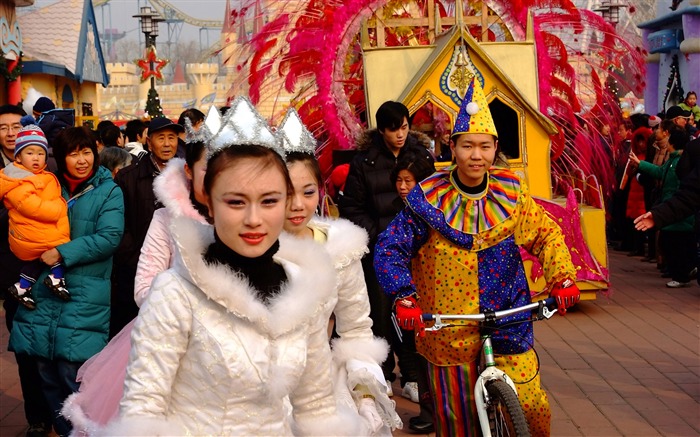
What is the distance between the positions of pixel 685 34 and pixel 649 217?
1897 cm

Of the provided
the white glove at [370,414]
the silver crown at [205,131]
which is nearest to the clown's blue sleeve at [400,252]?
the silver crown at [205,131]

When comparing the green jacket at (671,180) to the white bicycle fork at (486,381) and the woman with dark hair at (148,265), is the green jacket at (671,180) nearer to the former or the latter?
the white bicycle fork at (486,381)

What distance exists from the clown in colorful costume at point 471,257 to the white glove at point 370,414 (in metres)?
1.26

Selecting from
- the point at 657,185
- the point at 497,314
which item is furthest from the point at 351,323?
the point at 657,185

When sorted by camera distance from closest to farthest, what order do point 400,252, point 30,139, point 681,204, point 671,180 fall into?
point 400,252, point 30,139, point 681,204, point 671,180

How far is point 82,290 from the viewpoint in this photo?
5.84 metres

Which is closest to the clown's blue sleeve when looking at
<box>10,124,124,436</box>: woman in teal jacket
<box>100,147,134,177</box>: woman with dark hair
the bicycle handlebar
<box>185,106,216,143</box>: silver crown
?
the bicycle handlebar

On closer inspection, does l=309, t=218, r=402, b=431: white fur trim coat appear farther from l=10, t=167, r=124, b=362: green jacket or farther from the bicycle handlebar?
l=10, t=167, r=124, b=362: green jacket

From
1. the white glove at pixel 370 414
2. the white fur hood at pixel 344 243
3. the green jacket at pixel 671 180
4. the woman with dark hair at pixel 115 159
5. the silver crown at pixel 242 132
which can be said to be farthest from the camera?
the green jacket at pixel 671 180

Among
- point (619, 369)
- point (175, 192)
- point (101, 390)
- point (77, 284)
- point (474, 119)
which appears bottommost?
point (619, 369)

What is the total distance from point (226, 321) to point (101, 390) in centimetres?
158

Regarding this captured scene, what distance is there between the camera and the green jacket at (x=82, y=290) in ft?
19.0

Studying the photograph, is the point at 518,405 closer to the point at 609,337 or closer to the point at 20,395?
the point at 20,395

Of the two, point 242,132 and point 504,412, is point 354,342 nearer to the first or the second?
point 242,132
